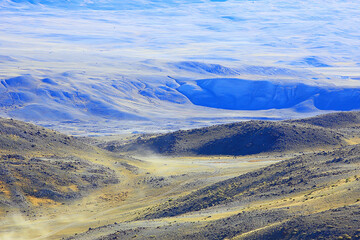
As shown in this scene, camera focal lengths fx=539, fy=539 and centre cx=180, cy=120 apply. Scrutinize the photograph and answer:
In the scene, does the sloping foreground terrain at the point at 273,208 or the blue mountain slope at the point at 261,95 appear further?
the blue mountain slope at the point at 261,95

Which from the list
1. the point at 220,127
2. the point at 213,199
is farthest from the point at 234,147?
the point at 213,199

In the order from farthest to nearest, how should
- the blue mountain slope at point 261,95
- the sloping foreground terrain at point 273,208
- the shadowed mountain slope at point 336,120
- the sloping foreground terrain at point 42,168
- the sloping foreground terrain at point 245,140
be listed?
the blue mountain slope at point 261,95 < the shadowed mountain slope at point 336,120 < the sloping foreground terrain at point 245,140 < the sloping foreground terrain at point 42,168 < the sloping foreground terrain at point 273,208

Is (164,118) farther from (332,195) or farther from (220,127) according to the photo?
(332,195)

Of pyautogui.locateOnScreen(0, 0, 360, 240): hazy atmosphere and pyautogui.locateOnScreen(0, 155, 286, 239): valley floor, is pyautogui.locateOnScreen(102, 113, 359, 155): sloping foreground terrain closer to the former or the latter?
pyautogui.locateOnScreen(0, 0, 360, 240): hazy atmosphere

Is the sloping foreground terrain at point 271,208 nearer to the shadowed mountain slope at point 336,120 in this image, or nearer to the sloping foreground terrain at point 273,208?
the sloping foreground terrain at point 273,208

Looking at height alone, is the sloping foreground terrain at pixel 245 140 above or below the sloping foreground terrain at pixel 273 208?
below

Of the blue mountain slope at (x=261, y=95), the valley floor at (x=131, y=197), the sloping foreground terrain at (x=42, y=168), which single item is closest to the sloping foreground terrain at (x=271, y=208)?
the valley floor at (x=131, y=197)

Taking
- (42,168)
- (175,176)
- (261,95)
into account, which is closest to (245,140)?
(175,176)

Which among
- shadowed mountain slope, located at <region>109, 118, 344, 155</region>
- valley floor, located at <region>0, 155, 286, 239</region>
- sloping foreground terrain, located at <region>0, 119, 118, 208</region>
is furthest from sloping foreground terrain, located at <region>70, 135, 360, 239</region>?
shadowed mountain slope, located at <region>109, 118, 344, 155</region>
